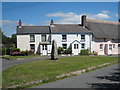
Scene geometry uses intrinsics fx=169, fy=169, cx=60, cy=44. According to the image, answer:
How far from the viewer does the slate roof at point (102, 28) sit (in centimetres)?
3659

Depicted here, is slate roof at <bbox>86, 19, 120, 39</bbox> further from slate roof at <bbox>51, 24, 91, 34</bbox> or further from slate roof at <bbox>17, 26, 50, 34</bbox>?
slate roof at <bbox>17, 26, 50, 34</bbox>

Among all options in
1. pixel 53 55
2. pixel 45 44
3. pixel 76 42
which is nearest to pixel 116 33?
pixel 76 42

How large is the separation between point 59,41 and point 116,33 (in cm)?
1437

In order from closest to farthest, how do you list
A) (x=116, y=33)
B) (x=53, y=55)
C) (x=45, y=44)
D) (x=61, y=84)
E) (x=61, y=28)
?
(x=61, y=84), (x=53, y=55), (x=45, y=44), (x=61, y=28), (x=116, y=33)

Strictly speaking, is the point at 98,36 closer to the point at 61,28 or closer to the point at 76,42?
the point at 76,42

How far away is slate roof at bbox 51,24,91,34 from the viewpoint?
3500 centimetres

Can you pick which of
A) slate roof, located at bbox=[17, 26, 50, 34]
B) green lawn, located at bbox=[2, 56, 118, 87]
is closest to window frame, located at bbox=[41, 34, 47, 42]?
slate roof, located at bbox=[17, 26, 50, 34]

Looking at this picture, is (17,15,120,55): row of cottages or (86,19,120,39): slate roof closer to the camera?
(17,15,120,55): row of cottages

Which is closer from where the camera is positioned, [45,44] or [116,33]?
[45,44]

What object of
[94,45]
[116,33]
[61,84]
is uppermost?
[116,33]

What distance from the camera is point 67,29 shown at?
36000 mm

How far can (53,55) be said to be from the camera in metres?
19.6

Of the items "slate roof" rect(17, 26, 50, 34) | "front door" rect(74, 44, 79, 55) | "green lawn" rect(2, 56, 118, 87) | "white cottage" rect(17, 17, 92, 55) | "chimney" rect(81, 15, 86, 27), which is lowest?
"green lawn" rect(2, 56, 118, 87)

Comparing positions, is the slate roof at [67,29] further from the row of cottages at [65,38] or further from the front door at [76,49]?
the front door at [76,49]
